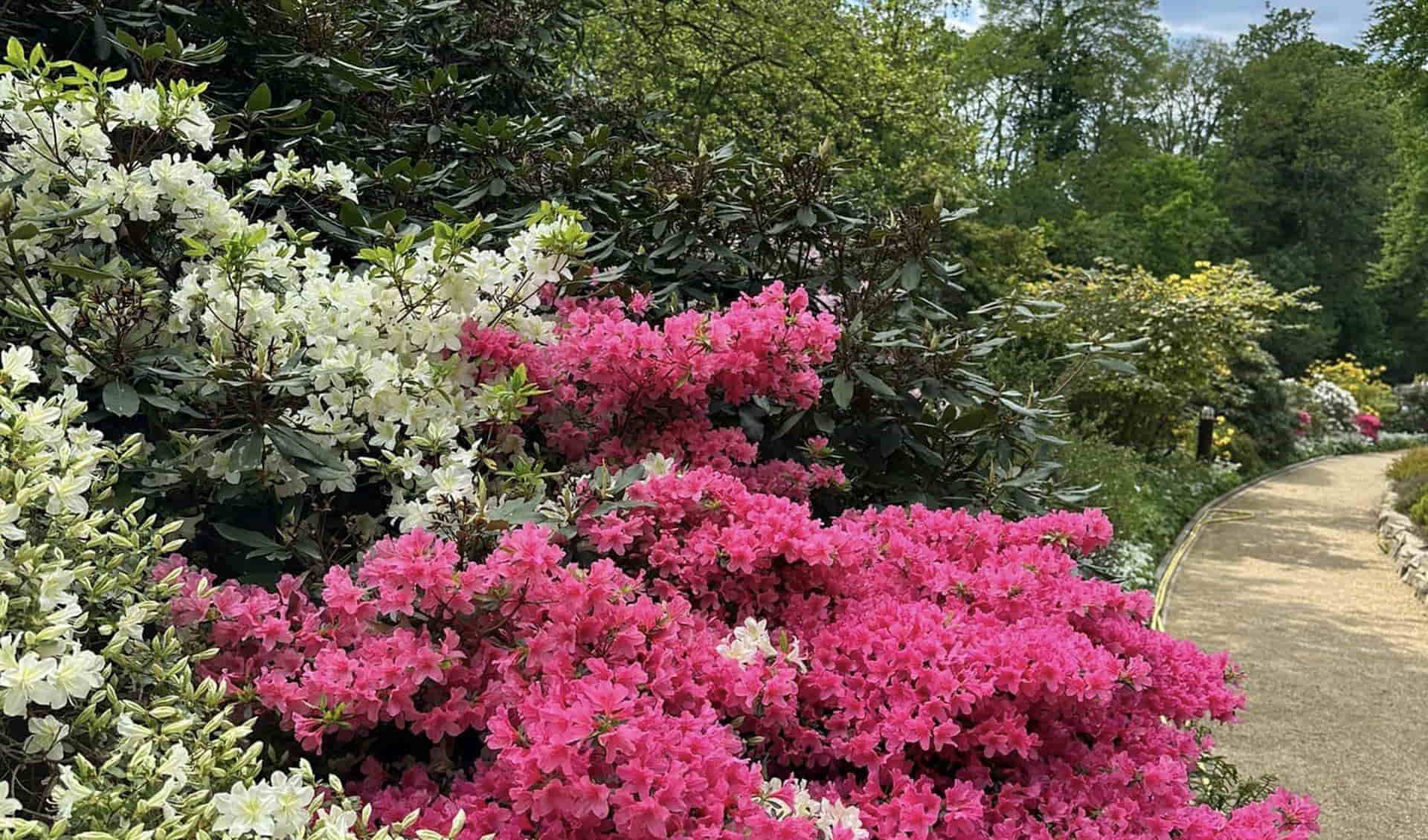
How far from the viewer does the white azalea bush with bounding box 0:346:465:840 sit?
1.12 metres

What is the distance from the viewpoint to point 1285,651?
5.92 metres

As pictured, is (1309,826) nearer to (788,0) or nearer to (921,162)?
(788,0)

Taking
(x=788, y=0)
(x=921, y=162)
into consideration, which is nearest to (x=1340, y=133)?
(x=921, y=162)

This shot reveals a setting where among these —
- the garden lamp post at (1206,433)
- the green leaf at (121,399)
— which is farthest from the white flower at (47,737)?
the garden lamp post at (1206,433)

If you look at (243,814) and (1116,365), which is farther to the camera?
(1116,365)

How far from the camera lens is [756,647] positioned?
158 cm

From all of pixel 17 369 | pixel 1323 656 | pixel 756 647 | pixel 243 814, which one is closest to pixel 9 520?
pixel 17 369

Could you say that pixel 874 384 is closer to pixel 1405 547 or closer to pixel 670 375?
→ pixel 670 375

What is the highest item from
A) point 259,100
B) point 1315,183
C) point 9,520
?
point 1315,183

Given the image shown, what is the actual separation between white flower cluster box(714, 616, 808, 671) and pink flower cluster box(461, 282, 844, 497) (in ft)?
1.66

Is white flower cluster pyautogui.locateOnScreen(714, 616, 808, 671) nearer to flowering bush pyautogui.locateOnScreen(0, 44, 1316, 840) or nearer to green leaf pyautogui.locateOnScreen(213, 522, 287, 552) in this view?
flowering bush pyautogui.locateOnScreen(0, 44, 1316, 840)

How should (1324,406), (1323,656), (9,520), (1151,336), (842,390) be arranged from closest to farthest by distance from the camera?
(9,520)
(842,390)
(1323,656)
(1151,336)
(1324,406)

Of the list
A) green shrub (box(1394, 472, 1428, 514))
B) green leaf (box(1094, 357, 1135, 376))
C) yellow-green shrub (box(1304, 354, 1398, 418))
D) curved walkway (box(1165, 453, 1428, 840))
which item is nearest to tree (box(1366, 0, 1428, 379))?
yellow-green shrub (box(1304, 354, 1398, 418))

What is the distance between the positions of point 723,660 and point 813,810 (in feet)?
0.84
